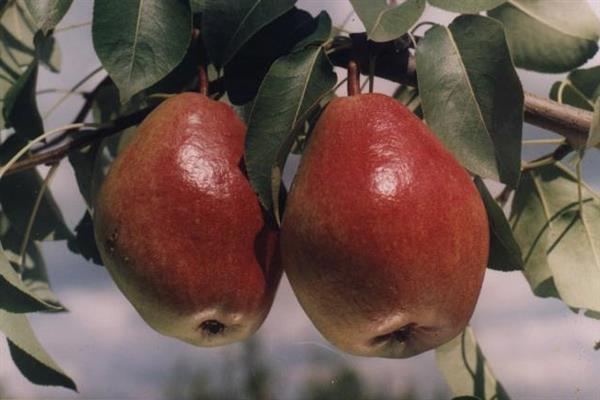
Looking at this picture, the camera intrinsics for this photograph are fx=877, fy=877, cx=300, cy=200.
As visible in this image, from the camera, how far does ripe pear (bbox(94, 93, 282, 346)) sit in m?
0.98

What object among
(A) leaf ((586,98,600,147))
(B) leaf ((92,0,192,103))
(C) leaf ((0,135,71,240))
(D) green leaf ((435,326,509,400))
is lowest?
(D) green leaf ((435,326,509,400))

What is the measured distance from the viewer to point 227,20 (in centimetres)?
103

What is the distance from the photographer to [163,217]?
38.5 inches

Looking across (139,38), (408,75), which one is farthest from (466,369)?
(139,38)

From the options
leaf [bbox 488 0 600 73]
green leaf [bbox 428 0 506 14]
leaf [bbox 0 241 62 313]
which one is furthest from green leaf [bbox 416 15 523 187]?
leaf [bbox 0 241 62 313]

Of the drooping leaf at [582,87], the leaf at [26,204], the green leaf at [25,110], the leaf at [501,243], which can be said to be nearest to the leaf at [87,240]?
the leaf at [26,204]

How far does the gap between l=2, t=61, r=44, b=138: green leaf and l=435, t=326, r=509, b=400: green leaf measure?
76 cm

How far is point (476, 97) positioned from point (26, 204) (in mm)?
831

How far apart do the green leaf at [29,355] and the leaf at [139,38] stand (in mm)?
320

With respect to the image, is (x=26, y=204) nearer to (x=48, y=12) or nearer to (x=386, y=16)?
(x=48, y=12)

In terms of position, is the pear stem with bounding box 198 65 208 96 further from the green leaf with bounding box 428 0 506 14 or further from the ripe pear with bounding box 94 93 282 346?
the green leaf with bounding box 428 0 506 14

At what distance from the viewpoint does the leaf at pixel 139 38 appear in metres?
1.00

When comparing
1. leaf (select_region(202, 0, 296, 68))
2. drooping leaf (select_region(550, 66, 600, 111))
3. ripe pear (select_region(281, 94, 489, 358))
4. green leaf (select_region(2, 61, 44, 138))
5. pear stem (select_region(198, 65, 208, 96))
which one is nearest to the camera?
ripe pear (select_region(281, 94, 489, 358))

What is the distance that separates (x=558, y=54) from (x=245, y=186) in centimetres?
62
